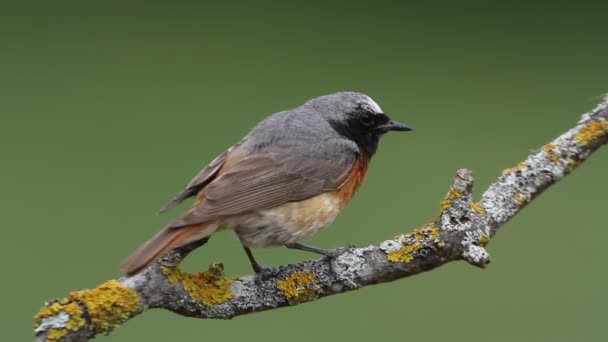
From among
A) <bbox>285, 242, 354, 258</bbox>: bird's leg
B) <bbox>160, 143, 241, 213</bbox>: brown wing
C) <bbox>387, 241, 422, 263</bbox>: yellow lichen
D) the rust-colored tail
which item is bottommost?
<bbox>387, 241, 422, 263</bbox>: yellow lichen

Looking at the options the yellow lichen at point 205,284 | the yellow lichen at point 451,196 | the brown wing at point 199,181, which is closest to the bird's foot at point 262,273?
the yellow lichen at point 205,284

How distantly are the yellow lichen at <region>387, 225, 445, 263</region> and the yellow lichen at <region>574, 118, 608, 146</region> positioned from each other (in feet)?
2.01

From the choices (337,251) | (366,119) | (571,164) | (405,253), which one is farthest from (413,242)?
(366,119)

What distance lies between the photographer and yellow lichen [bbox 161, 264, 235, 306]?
8.70 feet

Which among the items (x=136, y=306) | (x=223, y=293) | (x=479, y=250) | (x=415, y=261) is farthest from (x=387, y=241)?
(x=136, y=306)

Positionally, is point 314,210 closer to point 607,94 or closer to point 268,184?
point 268,184

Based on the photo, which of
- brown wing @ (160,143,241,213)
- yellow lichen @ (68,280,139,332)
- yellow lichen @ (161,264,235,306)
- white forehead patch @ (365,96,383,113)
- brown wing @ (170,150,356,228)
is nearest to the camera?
yellow lichen @ (68,280,139,332)

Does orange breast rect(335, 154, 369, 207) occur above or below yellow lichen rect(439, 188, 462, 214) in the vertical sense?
above

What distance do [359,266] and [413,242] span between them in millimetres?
216

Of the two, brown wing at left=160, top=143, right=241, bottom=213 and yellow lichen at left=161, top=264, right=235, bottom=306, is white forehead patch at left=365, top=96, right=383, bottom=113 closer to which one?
brown wing at left=160, top=143, right=241, bottom=213

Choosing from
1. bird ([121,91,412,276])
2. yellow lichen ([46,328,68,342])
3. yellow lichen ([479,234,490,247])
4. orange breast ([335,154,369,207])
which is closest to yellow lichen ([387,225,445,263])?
yellow lichen ([479,234,490,247])

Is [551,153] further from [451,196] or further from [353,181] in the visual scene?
[353,181]

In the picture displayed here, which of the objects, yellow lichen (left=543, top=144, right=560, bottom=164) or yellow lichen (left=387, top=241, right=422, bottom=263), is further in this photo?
yellow lichen (left=543, top=144, right=560, bottom=164)

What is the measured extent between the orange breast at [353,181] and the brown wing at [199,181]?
0.52 meters
